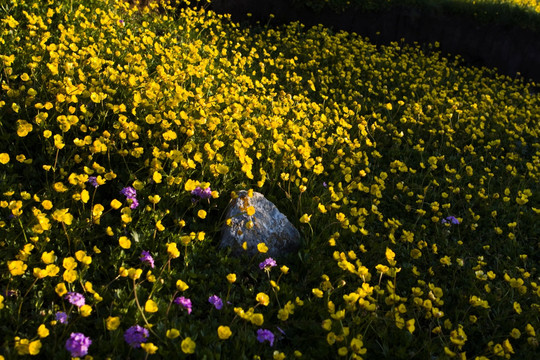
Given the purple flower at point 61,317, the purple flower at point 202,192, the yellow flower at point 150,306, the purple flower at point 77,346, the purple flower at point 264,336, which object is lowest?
the purple flower at point 61,317

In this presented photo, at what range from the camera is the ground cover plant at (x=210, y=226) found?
7.73ft

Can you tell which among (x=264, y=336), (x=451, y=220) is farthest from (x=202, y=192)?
(x=451, y=220)

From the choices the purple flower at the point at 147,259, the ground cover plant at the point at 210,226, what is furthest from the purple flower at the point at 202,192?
the purple flower at the point at 147,259

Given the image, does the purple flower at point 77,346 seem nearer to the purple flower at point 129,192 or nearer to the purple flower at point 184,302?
the purple flower at point 184,302

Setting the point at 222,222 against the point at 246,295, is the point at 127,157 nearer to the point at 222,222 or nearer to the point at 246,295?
the point at 222,222

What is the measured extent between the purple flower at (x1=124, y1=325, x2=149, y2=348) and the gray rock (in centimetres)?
95

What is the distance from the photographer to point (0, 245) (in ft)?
8.27

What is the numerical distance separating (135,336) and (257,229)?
120cm

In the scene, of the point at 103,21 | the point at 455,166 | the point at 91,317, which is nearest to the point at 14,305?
the point at 91,317

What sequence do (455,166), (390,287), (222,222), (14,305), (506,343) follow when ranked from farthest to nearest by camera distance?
(455,166), (222,222), (390,287), (506,343), (14,305)

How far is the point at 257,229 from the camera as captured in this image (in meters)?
3.09

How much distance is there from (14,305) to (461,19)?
848cm

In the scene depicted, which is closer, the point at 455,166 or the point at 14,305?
the point at 14,305

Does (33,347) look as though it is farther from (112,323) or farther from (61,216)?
(61,216)
